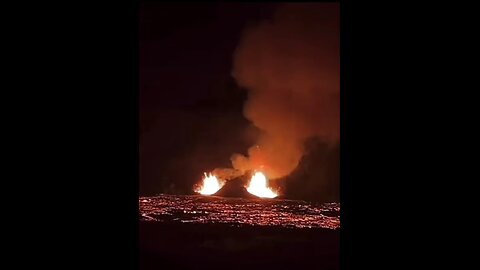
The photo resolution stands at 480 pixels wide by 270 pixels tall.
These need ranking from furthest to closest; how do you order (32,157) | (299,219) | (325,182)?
(325,182)
(299,219)
(32,157)

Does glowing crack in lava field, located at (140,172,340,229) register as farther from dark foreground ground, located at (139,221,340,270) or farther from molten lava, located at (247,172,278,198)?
dark foreground ground, located at (139,221,340,270)

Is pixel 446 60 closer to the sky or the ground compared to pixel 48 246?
closer to the sky

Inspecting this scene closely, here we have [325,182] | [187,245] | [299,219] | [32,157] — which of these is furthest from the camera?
[325,182]

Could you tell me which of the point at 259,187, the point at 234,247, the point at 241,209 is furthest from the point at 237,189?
the point at 234,247

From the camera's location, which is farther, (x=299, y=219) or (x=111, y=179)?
(x=299, y=219)

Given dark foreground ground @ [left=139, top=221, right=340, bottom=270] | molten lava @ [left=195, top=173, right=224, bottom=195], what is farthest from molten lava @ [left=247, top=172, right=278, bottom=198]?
dark foreground ground @ [left=139, top=221, right=340, bottom=270]

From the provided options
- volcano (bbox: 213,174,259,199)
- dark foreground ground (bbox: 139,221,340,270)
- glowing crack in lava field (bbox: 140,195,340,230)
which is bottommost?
dark foreground ground (bbox: 139,221,340,270)

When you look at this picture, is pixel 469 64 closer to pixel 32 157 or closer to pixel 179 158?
pixel 32 157

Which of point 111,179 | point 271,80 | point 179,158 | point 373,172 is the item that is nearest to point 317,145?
point 271,80
